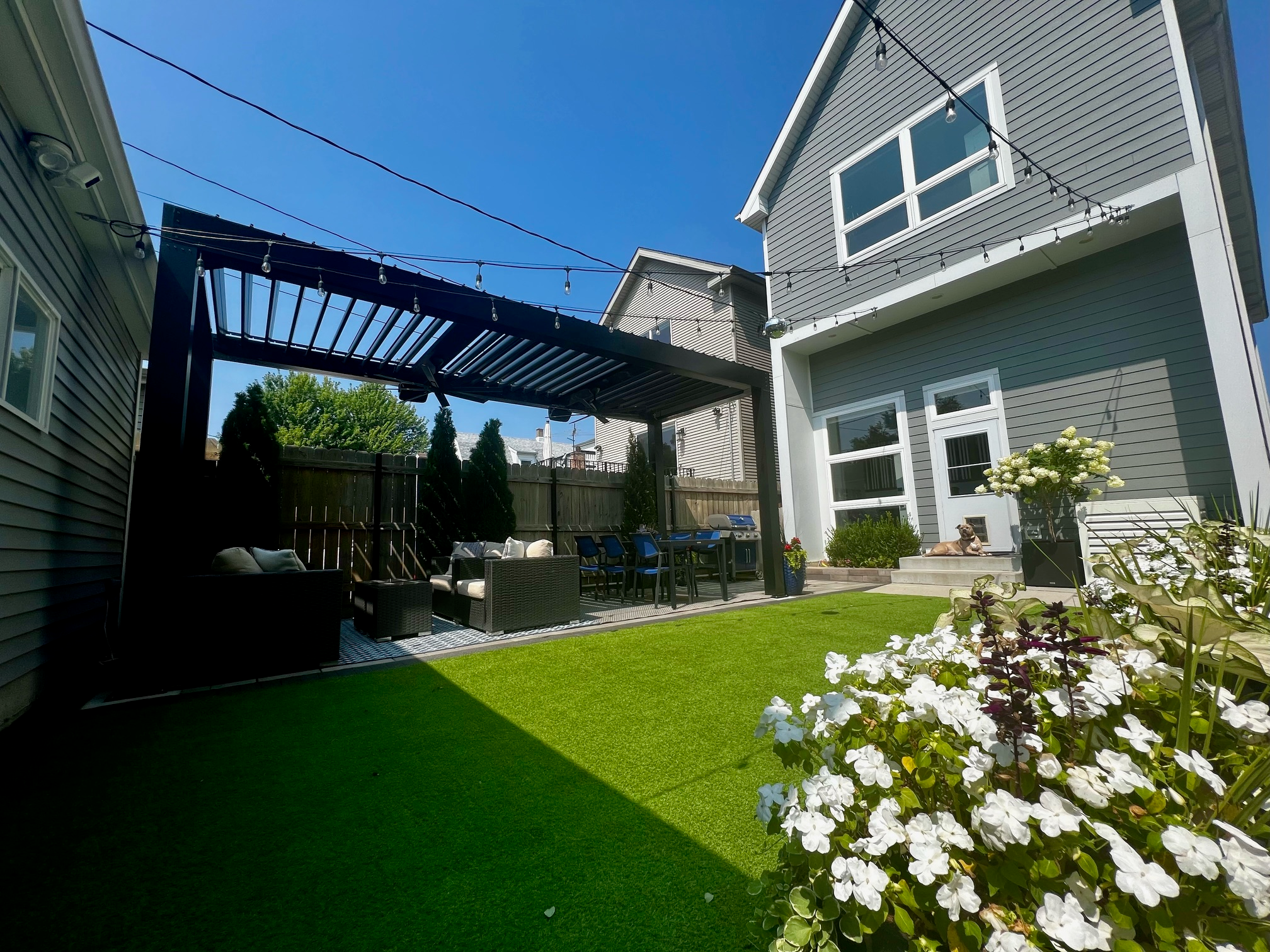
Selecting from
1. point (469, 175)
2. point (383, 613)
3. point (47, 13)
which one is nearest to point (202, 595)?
point (383, 613)

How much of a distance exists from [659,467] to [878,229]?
5253mm

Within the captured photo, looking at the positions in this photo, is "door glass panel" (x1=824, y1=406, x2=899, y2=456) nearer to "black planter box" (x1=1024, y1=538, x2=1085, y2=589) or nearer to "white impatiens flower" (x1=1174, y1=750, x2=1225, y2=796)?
"black planter box" (x1=1024, y1=538, x2=1085, y2=589)

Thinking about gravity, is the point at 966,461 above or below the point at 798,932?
above

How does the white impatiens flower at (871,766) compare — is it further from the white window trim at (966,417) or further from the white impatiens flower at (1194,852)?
the white window trim at (966,417)

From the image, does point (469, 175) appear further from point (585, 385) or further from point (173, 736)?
point (173, 736)

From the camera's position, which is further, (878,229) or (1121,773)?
(878,229)

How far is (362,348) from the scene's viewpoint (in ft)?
22.0

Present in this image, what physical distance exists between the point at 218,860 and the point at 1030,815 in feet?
7.37

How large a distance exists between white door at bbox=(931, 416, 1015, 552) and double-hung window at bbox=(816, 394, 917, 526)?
47 cm

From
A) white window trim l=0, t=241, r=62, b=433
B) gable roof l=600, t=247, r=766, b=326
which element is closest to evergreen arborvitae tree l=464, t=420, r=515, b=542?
gable roof l=600, t=247, r=766, b=326

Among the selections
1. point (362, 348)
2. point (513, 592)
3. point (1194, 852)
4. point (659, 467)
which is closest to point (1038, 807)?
point (1194, 852)

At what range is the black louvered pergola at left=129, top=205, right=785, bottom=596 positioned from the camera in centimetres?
378

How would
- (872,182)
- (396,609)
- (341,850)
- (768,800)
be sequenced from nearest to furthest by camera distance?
(768,800)
(341,850)
(396,609)
(872,182)

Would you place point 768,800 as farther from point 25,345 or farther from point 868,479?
point 868,479
